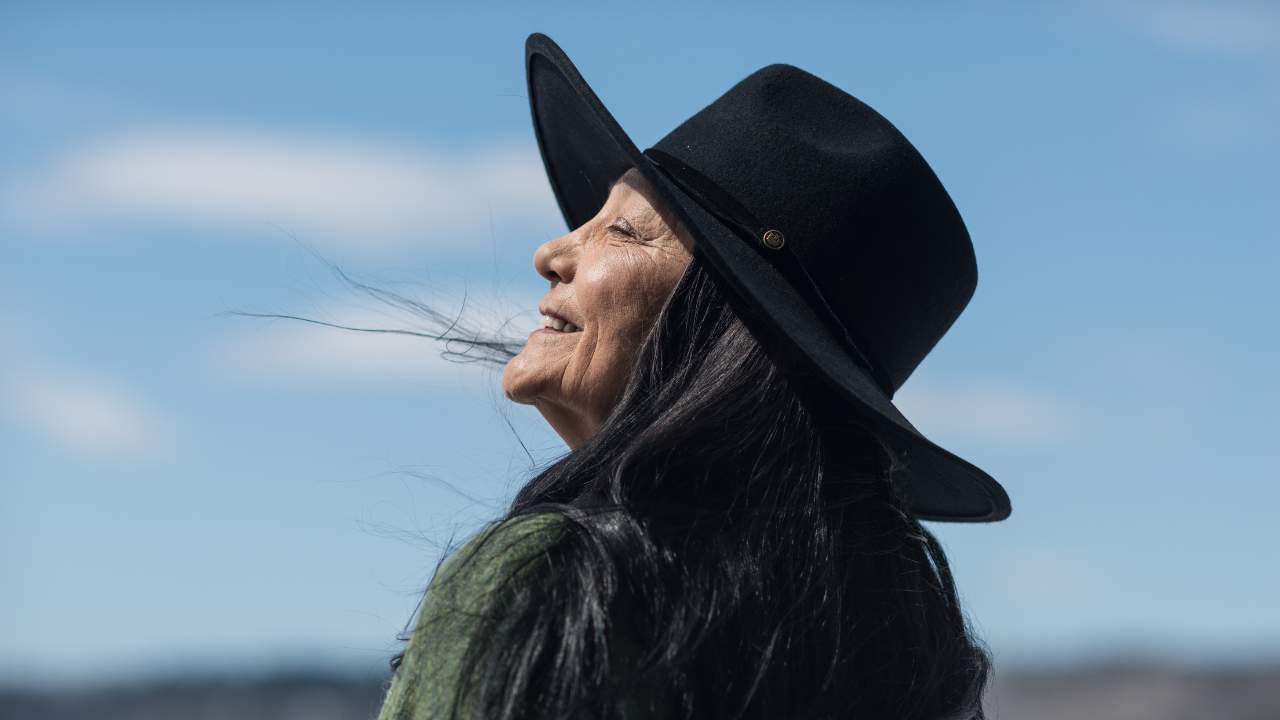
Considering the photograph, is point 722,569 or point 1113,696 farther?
point 1113,696

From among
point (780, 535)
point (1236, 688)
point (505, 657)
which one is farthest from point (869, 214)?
point (1236, 688)

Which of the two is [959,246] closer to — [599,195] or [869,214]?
[869,214]

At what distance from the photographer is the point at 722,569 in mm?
2199

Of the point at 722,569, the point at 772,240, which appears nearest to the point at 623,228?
the point at 772,240

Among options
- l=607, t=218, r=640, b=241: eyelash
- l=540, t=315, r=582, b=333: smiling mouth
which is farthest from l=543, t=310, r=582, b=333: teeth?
l=607, t=218, r=640, b=241: eyelash

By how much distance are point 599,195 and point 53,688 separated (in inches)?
1645

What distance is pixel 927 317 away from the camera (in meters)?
2.66

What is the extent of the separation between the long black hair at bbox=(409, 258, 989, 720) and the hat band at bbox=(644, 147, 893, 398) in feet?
0.34

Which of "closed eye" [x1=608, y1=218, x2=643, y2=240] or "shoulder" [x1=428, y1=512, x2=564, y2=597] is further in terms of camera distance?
"closed eye" [x1=608, y1=218, x2=643, y2=240]

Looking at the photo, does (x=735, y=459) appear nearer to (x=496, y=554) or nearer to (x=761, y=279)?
(x=761, y=279)

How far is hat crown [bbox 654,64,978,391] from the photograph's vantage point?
2535 millimetres

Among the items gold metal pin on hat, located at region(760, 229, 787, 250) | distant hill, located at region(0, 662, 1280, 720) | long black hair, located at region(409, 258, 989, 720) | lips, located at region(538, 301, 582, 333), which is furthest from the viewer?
distant hill, located at region(0, 662, 1280, 720)

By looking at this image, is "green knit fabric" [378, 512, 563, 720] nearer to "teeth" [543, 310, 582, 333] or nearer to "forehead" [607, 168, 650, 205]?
"teeth" [543, 310, 582, 333]

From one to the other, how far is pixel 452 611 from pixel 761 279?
0.68m
